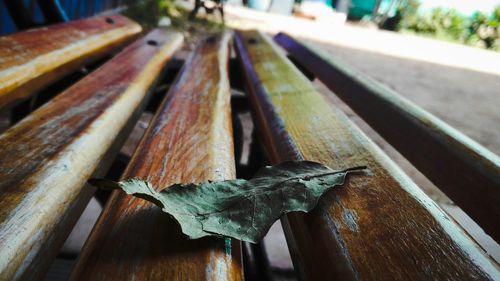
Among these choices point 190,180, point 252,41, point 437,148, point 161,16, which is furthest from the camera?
point 161,16

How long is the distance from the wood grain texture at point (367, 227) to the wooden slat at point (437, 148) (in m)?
0.15

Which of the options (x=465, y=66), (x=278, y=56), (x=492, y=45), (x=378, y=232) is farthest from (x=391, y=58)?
(x=492, y=45)

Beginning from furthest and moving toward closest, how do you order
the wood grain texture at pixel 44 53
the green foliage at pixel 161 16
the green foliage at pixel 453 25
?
the green foliage at pixel 453 25
the green foliage at pixel 161 16
the wood grain texture at pixel 44 53

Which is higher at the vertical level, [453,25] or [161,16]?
[161,16]

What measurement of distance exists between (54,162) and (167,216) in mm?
253

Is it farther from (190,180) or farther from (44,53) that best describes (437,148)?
(44,53)

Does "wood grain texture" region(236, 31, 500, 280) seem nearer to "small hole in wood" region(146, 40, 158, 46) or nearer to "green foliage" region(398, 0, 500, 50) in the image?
"small hole in wood" region(146, 40, 158, 46)

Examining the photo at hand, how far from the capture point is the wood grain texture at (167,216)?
15.3 inches

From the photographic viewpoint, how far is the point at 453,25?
14992 mm

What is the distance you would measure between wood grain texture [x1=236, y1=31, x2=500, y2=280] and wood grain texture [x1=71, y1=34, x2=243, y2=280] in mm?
111

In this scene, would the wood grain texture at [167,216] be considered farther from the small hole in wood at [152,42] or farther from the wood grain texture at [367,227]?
the small hole in wood at [152,42]

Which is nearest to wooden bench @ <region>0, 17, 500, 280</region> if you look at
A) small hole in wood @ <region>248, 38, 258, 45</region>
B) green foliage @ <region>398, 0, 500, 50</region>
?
small hole in wood @ <region>248, 38, 258, 45</region>

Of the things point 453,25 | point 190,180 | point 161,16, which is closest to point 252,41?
point 190,180

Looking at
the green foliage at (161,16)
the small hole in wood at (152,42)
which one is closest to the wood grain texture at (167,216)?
the small hole in wood at (152,42)
